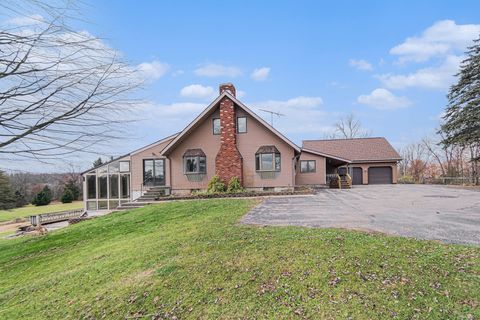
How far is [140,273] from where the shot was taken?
5500mm

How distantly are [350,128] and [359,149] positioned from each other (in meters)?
15.6

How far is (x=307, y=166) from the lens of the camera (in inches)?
1007

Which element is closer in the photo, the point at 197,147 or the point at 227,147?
the point at 227,147

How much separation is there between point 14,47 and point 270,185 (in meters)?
16.6

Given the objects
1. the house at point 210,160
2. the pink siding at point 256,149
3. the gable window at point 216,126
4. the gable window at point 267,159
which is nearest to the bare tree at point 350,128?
the house at point 210,160

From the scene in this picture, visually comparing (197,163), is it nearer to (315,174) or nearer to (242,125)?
(242,125)

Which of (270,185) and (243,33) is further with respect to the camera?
(270,185)

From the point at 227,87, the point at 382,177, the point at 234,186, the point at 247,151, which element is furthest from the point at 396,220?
the point at 382,177

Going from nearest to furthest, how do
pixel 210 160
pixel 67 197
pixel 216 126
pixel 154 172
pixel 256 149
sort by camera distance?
1. pixel 256 149
2. pixel 210 160
3. pixel 216 126
4. pixel 154 172
5. pixel 67 197

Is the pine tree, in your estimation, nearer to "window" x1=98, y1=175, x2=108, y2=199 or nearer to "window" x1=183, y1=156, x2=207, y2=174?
"window" x1=183, y1=156, x2=207, y2=174

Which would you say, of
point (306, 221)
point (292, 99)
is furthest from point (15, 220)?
point (306, 221)

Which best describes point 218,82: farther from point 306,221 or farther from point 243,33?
point 306,221

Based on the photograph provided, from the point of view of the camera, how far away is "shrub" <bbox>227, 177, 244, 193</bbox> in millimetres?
17375

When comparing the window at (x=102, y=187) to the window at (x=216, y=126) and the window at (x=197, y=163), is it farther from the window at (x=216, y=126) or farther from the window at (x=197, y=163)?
the window at (x=216, y=126)
